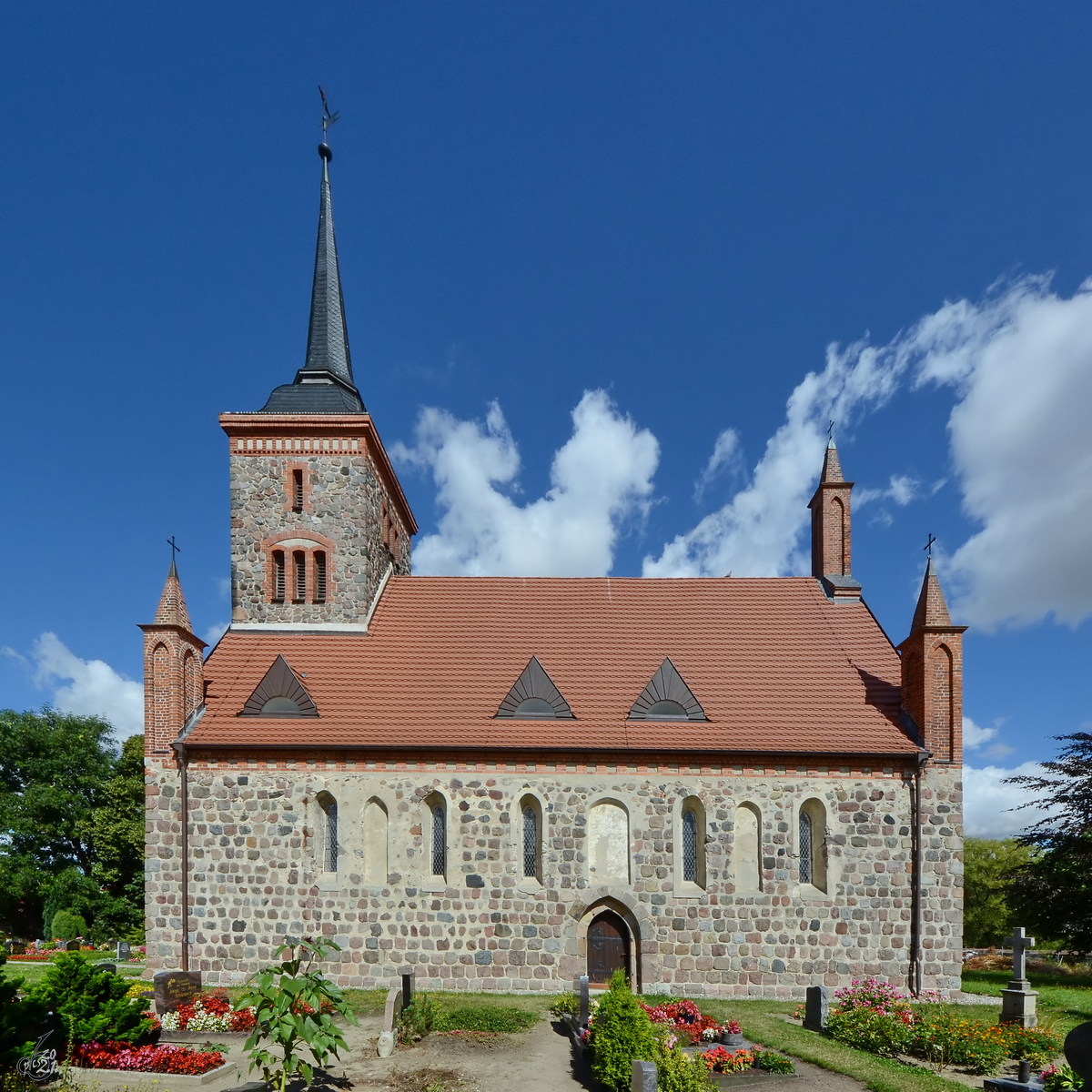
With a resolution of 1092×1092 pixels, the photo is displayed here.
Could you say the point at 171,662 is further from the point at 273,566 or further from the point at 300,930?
the point at 300,930

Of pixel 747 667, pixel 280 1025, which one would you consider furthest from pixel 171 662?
pixel 747 667

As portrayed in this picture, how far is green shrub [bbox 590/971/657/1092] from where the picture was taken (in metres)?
9.23

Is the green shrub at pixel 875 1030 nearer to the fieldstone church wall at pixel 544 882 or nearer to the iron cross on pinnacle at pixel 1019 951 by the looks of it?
the iron cross on pinnacle at pixel 1019 951

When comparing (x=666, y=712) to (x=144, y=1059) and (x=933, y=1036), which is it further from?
(x=144, y=1059)

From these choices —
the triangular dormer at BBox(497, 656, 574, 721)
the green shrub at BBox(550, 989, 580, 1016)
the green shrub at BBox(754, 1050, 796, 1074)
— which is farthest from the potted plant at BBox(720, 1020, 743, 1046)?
the triangular dormer at BBox(497, 656, 574, 721)

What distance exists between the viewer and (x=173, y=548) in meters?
17.3

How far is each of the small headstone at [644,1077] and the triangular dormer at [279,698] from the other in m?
10.7

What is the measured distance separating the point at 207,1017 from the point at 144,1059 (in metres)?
2.02

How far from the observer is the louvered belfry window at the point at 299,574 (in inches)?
757

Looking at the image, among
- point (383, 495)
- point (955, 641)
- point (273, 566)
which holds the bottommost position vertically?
point (955, 641)

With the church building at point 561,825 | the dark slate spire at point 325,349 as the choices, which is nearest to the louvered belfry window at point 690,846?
the church building at point 561,825

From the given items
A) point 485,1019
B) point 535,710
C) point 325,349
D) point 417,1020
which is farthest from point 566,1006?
point 325,349

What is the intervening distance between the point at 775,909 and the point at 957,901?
395 cm

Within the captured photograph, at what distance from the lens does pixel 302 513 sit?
19.5m
